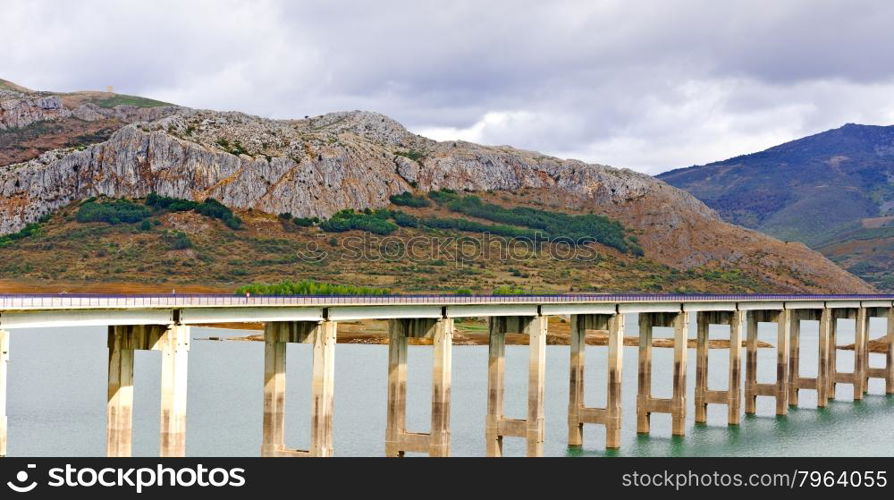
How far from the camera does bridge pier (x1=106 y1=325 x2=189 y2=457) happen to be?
1970 inches

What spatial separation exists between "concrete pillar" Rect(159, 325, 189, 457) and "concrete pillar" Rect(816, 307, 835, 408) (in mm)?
Answer: 61773

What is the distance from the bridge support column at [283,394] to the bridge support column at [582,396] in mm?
20518

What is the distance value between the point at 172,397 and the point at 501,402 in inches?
876

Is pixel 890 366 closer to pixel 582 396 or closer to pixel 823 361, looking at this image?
pixel 823 361

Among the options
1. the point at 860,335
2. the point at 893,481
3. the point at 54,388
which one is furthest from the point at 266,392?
the point at 860,335

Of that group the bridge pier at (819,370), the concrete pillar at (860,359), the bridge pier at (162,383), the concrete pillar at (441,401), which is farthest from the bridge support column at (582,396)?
the concrete pillar at (860,359)

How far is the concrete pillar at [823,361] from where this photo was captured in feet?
326

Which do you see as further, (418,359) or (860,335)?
(418,359)

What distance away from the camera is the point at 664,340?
163m

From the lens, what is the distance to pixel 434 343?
65.3 metres

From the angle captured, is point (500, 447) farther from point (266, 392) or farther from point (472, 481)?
point (266, 392)

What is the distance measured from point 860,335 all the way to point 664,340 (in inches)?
2234

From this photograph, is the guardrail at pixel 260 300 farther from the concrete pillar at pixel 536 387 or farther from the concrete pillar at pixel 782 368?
the concrete pillar at pixel 782 368

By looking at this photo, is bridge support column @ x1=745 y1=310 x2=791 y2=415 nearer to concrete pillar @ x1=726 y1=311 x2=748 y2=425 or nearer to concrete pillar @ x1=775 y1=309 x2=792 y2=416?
concrete pillar @ x1=775 y1=309 x2=792 y2=416
